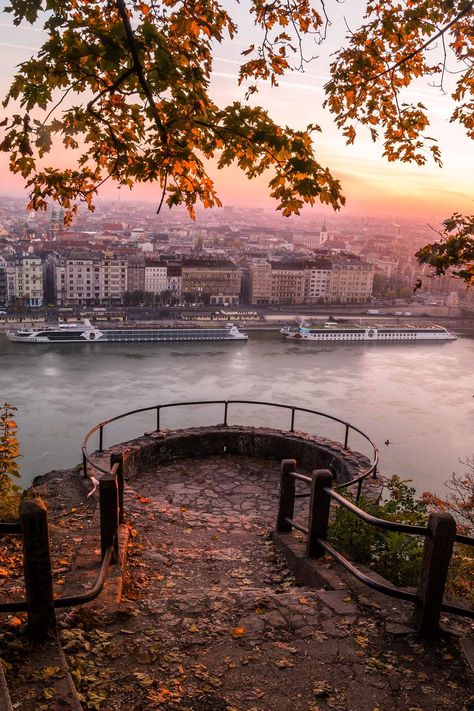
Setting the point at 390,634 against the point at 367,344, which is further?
the point at 367,344

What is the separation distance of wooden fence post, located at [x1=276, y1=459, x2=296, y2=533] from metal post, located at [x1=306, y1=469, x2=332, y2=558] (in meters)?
0.60

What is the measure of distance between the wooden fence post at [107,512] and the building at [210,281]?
5407 cm

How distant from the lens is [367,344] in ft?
128

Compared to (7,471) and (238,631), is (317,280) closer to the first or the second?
(7,471)

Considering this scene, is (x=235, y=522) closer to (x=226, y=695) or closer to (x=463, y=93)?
(x=226, y=695)

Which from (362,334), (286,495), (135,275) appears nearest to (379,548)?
(286,495)

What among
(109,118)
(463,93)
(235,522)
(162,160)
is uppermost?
(463,93)

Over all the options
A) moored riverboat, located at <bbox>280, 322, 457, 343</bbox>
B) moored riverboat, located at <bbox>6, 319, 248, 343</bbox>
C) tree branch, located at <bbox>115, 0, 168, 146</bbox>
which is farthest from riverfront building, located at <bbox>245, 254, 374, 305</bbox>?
tree branch, located at <bbox>115, 0, 168, 146</bbox>

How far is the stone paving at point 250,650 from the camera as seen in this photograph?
1.78 metres

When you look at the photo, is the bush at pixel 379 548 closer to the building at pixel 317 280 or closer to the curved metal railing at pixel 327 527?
the curved metal railing at pixel 327 527

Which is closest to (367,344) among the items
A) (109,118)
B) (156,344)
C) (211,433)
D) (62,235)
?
(156,344)

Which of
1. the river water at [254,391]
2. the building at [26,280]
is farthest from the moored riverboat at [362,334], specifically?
the building at [26,280]

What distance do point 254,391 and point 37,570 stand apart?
21.9 meters

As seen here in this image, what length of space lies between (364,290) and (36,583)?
6203 cm
